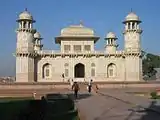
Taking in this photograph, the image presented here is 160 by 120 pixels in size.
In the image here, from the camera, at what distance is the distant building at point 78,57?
4434cm

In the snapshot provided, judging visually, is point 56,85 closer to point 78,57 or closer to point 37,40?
point 78,57

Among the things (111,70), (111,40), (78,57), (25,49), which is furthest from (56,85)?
(111,40)

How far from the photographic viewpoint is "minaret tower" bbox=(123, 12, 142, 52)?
45.6 metres

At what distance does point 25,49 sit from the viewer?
44.0m

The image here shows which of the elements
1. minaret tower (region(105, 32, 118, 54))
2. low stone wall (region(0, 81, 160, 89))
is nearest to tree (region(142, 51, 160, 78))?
minaret tower (region(105, 32, 118, 54))

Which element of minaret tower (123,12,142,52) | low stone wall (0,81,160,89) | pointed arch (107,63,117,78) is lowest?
low stone wall (0,81,160,89)

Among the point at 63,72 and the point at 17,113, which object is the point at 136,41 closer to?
the point at 63,72

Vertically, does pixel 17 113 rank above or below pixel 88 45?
below

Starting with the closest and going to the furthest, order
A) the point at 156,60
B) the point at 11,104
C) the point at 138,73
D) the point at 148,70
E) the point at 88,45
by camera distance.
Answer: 1. the point at 11,104
2. the point at 138,73
3. the point at 88,45
4. the point at 148,70
5. the point at 156,60

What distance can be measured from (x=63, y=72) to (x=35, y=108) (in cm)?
3923

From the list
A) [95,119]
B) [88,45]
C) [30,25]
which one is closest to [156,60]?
[88,45]

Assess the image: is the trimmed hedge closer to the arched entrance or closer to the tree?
the arched entrance

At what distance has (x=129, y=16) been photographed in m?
46.5

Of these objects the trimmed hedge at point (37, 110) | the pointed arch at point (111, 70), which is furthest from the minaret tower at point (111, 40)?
the trimmed hedge at point (37, 110)
